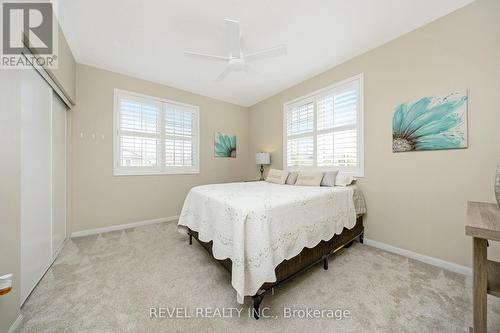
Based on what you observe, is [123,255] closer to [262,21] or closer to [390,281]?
[390,281]

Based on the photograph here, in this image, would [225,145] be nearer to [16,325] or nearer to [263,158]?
[263,158]

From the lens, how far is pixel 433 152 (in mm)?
1973

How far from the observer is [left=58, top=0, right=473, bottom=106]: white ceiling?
5.98ft

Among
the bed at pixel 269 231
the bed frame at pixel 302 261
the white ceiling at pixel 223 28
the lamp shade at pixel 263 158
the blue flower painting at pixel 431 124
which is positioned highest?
the white ceiling at pixel 223 28

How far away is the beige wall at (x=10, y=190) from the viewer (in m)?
1.13

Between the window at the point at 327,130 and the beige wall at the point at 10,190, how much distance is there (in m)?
3.48

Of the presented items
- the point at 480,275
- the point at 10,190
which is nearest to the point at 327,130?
the point at 480,275

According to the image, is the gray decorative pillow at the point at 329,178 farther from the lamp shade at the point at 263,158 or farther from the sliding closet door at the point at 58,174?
the sliding closet door at the point at 58,174

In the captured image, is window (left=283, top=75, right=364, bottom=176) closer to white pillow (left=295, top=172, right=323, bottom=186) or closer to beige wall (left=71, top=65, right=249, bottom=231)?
white pillow (left=295, top=172, right=323, bottom=186)

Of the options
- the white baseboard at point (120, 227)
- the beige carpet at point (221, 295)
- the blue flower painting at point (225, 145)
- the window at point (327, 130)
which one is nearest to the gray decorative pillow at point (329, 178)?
the window at point (327, 130)

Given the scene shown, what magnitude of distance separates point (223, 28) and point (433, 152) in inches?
111

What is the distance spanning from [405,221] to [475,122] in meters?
1.24

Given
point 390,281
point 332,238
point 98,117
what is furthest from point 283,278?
point 98,117

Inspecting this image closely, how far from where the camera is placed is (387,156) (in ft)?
7.63
